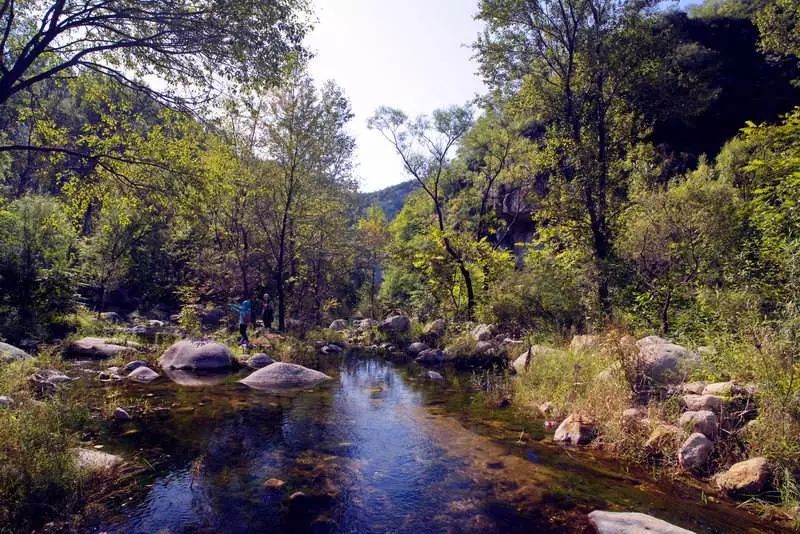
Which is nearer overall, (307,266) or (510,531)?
(510,531)

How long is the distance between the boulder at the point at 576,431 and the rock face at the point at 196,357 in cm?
1044

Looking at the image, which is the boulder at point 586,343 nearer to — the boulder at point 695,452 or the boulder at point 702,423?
the boulder at point 702,423

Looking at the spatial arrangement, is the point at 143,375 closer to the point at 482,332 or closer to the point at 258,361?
the point at 258,361

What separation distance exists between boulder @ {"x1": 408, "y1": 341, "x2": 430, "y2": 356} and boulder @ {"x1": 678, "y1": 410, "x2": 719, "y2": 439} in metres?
13.2

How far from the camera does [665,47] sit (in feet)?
52.6

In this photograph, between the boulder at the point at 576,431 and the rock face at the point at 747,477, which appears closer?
the rock face at the point at 747,477

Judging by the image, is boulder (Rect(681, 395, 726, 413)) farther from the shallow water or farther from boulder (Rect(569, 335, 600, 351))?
boulder (Rect(569, 335, 600, 351))

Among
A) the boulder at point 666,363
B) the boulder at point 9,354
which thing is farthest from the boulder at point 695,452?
the boulder at point 9,354

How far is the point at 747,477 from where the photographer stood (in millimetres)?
6367

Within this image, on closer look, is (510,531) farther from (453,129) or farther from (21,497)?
(453,129)

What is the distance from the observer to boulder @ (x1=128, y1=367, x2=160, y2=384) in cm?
1239

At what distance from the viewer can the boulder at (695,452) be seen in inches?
278

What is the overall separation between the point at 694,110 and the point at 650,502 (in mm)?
16853

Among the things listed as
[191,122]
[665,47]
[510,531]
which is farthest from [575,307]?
[191,122]
